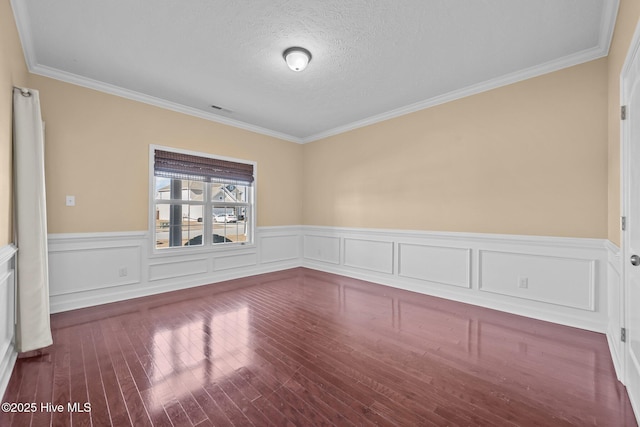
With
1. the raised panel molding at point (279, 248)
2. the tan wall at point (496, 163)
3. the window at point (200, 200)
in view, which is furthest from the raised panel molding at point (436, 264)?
the window at point (200, 200)

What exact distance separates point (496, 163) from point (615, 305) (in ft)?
5.82

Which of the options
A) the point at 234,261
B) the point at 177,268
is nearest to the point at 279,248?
the point at 234,261

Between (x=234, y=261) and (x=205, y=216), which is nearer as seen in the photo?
(x=205, y=216)

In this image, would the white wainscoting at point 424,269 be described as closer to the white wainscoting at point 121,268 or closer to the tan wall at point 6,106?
the white wainscoting at point 121,268

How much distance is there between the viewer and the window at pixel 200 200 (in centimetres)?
415

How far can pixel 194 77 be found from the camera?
333 centimetres

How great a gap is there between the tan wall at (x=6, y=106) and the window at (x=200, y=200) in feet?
5.79

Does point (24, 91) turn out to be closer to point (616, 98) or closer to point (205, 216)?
point (205, 216)

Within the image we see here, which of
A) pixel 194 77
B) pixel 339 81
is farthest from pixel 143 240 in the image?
pixel 339 81

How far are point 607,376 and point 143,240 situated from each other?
16.2 feet

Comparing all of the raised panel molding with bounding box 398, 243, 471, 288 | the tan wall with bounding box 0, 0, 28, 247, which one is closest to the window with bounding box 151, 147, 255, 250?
the tan wall with bounding box 0, 0, 28, 247

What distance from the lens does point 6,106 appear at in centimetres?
208

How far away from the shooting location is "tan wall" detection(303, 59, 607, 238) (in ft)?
9.34

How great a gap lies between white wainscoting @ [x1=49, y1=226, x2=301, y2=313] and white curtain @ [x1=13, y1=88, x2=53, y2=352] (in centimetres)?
108
